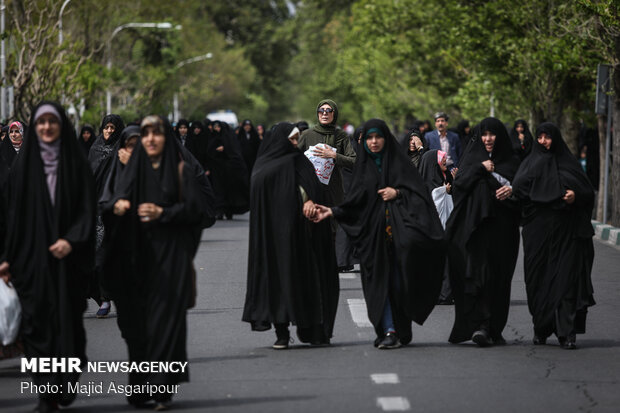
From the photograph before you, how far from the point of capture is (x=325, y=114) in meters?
12.6

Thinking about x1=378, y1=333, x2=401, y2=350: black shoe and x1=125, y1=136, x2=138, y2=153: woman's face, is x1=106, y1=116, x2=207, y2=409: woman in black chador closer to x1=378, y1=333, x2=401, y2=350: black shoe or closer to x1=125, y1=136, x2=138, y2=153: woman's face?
x1=125, y1=136, x2=138, y2=153: woman's face

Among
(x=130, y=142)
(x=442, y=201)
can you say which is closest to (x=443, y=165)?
(x=442, y=201)

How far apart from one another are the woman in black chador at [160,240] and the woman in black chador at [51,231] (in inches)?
10.4

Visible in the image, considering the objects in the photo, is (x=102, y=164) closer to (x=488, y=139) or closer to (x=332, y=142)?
(x=332, y=142)

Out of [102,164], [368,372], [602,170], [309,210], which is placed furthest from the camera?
[602,170]

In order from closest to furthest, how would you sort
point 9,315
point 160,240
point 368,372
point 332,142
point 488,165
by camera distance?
point 160,240
point 9,315
point 368,372
point 488,165
point 332,142

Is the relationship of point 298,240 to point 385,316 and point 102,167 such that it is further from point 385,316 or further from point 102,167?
point 102,167

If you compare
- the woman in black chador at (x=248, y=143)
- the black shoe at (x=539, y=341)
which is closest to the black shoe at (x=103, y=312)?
the black shoe at (x=539, y=341)

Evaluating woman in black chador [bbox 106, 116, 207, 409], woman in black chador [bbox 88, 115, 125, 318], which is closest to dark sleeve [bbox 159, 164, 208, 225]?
woman in black chador [bbox 106, 116, 207, 409]

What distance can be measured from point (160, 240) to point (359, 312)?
464 cm

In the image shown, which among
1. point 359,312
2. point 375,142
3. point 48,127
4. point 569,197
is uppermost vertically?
point 48,127

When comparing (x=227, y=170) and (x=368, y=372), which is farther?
(x=227, y=170)

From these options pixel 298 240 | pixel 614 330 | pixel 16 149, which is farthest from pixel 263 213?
pixel 16 149

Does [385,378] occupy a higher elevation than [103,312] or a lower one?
higher
